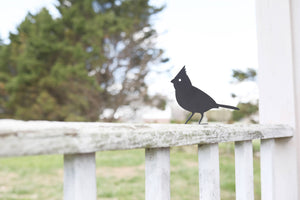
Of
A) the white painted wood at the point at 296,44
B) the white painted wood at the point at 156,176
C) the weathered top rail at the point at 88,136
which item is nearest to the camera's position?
the weathered top rail at the point at 88,136

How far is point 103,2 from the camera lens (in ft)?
21.4

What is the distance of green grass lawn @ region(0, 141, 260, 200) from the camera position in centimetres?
226

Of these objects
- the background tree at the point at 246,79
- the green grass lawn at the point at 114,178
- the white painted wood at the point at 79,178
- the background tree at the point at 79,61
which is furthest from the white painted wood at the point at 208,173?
the background tree at the point at 79,61

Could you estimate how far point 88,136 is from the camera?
0.27 m

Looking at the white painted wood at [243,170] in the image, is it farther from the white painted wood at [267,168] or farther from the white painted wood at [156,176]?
the white painted wood at [156,176]

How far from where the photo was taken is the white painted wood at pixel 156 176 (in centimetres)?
36

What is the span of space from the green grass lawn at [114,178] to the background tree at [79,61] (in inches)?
84.9

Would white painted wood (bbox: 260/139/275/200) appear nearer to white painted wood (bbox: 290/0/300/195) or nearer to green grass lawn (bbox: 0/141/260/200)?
white painted wood (bbox: 290/0/300/195)

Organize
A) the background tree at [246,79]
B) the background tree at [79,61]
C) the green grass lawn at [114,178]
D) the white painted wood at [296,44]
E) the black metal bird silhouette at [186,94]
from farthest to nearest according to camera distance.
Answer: the background tree at [79,61], the background tree at [246,79], the green grass lawn at [114,178], the white painted wood at [296,44], the black metal bird silhouette at [186,94]

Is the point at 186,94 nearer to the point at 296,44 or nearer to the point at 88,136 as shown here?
the point at 88,136

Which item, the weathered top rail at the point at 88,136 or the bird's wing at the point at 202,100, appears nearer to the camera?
the weathered top rail at the point at 88,136

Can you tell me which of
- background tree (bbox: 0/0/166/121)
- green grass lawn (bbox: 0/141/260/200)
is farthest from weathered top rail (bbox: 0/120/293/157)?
background tree (bbox: 0/0/166/121)

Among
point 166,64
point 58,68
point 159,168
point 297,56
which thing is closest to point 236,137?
point 159,168

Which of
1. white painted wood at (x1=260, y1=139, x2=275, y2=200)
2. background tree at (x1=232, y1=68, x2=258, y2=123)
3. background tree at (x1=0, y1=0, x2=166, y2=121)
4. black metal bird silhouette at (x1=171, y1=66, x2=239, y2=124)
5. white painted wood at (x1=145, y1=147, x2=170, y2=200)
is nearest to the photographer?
white painted wood at (x1=145, y1=147, x2=170, y2=200)
